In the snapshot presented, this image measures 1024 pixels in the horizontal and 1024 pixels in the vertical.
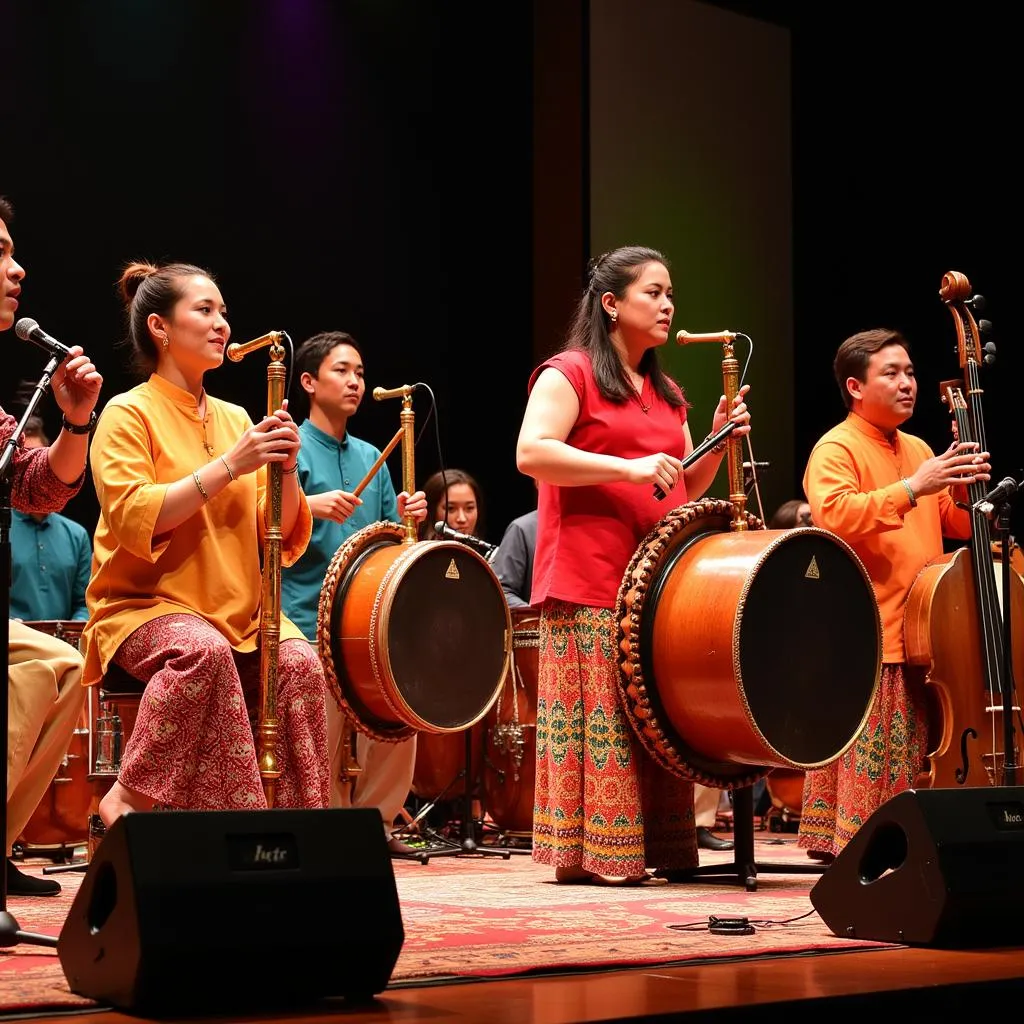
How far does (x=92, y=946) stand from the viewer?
7.09 ft

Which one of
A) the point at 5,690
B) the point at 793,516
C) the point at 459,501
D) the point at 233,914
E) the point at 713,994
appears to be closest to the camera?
the point at 233,914

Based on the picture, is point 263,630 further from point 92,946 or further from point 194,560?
point 92,946

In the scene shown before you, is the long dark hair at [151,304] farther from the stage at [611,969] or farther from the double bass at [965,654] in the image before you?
the double bass at [965,654]

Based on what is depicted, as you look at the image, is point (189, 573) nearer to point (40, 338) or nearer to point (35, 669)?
point (35, 669)

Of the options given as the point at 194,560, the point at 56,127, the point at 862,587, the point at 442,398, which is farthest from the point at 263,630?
the point at 442,398

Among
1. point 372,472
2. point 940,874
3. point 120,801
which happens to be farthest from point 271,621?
point 372,472

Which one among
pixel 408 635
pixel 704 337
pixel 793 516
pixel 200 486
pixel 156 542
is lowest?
pixel 408 635

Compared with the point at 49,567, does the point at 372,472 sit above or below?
above

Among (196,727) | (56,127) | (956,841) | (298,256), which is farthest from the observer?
(298,256)

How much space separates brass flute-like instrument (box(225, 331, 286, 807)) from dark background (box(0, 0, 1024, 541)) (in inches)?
95.1

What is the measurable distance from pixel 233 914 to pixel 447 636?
2.87m

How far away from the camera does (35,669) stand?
3527 mm

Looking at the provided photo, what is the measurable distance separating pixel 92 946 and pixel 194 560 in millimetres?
1729

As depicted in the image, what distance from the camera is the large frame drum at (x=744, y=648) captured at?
3.71 meters
